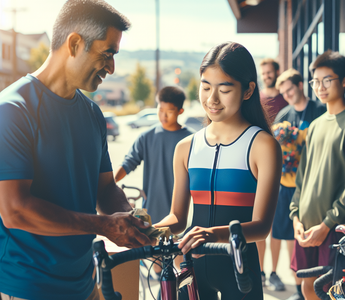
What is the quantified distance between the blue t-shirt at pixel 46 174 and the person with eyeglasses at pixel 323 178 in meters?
1.74

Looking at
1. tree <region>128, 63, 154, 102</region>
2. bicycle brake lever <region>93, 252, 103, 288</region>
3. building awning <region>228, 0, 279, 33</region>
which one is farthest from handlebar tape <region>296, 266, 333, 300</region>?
tree <region>128, 63, 154, 102</region>

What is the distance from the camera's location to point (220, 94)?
1.86m

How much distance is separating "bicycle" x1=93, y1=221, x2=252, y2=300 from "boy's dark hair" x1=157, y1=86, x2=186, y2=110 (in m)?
2.73

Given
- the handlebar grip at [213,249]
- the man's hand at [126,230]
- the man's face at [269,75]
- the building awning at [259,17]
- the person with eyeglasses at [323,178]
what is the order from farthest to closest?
the building awning at [259,17] → the man's face at [269,75] → the person with eyeglasses at [323,178] → the man's hand at [126,230] → the handlebar grip at [213,249]

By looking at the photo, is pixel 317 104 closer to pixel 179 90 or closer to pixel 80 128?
pixel 179 90

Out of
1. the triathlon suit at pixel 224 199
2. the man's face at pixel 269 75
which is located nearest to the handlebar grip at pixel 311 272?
the triathlon suit at pixel 224 199

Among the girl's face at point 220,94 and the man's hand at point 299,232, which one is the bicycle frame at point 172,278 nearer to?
the girl's face at point 220,94

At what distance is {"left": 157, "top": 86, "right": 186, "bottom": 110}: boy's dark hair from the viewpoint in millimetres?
4156

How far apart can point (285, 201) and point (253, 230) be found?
2885mm

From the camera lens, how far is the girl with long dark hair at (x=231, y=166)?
1.82 metres

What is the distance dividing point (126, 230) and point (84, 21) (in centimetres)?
88

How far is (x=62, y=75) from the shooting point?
A: 1.81 meters

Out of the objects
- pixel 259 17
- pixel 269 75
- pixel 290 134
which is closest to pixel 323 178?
pixel 290 134

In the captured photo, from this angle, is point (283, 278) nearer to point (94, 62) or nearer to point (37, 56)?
point (94, 62)
